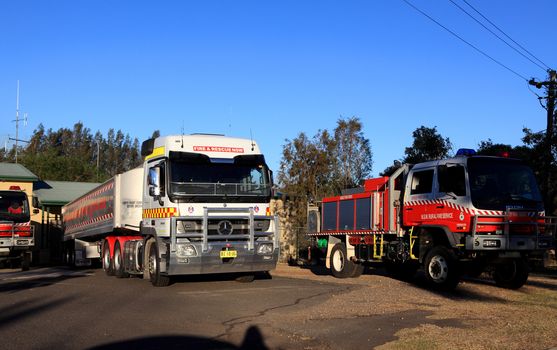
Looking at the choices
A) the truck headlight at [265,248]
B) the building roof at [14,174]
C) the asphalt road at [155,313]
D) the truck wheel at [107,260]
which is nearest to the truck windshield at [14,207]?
the truck wheel at [107,260]

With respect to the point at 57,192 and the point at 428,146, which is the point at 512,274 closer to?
the point at 428,146

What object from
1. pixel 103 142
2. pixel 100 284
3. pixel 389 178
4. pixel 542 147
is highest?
pixel 103 142

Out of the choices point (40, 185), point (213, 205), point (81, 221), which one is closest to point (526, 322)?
point (213, 205)

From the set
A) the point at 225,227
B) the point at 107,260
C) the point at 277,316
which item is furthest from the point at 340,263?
the point at 277,316

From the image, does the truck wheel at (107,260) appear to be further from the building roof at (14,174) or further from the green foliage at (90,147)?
the green foliage at (90,147)

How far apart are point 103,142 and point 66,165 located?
135ft

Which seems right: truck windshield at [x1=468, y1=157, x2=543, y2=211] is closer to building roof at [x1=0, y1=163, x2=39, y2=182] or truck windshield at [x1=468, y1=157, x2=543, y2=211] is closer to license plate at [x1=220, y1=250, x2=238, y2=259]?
license plate at [x1=220, y1=250, x2=238, y2=259]

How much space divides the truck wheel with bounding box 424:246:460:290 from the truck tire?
3.98 metres

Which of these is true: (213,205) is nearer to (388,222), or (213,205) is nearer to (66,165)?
(388,222)

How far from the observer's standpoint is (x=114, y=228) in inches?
714

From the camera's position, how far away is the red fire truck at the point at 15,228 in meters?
22.1

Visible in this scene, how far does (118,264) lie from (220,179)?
5699 mm

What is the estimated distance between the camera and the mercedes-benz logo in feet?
46.9

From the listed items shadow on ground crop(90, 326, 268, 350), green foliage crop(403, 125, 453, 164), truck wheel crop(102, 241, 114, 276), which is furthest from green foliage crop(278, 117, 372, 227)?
shadow on ground crop(90, 326, 268, 350)
